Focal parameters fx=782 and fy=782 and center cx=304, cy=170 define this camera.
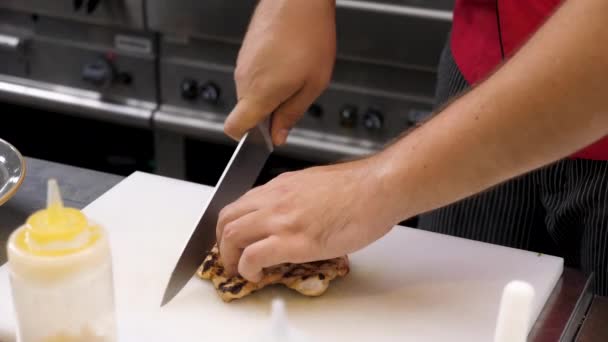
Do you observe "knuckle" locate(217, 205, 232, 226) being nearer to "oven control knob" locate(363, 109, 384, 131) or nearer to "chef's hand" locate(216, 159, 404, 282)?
"chef's hand" locate(216, 159, 404, 282)

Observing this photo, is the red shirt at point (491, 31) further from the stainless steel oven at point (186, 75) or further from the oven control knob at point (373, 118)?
the oven control knob at point (373, 118)

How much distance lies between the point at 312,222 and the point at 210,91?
1.02 metres

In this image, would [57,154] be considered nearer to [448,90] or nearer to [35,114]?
[35,114]

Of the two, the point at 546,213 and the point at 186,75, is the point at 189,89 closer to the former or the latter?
the point at 186,75

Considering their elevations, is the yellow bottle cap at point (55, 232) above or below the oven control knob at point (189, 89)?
above

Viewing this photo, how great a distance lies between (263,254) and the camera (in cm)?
74

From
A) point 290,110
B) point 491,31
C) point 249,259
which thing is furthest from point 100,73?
point 249,259

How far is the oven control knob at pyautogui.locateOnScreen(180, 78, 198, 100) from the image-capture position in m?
1.73

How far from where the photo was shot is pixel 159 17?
168 centimetres

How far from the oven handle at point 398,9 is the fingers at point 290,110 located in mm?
580

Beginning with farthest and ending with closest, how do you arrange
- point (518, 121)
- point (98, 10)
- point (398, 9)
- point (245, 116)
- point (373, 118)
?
point (98, 10)
point (373, 118)
point (398, 9)
point (245, 116)
point (518, 121)

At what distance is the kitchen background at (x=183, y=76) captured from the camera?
5.05 feet

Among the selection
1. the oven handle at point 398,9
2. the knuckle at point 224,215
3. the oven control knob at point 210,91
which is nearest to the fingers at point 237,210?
the knuckle at point 224,215

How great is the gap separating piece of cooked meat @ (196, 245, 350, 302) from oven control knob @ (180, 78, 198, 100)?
972 mm
